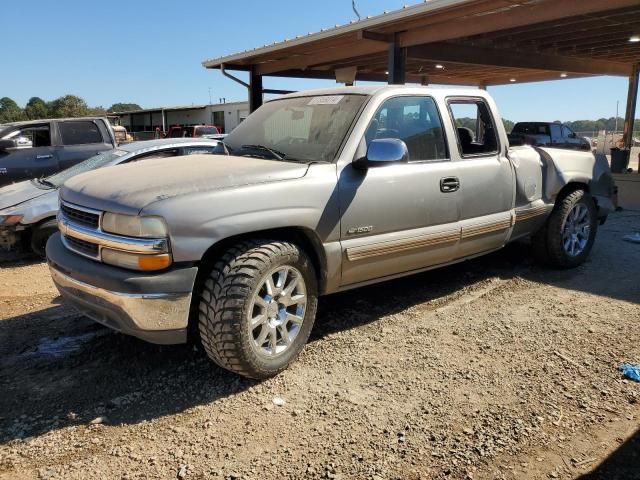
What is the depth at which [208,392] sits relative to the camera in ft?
10.8

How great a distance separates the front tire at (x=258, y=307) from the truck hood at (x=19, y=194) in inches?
169

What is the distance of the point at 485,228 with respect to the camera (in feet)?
15.4

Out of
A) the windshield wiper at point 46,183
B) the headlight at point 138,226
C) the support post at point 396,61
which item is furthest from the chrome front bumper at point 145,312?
the support post at point 396,61

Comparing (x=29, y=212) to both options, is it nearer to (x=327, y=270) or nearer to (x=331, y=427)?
(x=327, y=270)

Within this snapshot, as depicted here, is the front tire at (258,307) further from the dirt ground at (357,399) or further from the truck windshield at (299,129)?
the truck windshield at (299,129)

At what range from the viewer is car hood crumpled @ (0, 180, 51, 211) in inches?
248

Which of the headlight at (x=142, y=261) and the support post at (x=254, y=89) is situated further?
the support post at (x=254, y=89)

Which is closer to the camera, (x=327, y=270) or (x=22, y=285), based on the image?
(x=327, y=270)

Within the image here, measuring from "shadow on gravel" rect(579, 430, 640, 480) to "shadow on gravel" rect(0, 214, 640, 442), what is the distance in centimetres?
198

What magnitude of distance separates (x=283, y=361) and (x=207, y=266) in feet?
2.58

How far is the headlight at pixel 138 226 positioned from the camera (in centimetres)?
293

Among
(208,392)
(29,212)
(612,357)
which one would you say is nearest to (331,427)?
(208,392)

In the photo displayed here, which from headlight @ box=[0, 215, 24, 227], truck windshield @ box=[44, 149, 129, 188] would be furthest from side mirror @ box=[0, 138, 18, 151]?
headlight @ box=[0, 215, 24, 227]

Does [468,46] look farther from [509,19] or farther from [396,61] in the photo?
[509,19]
